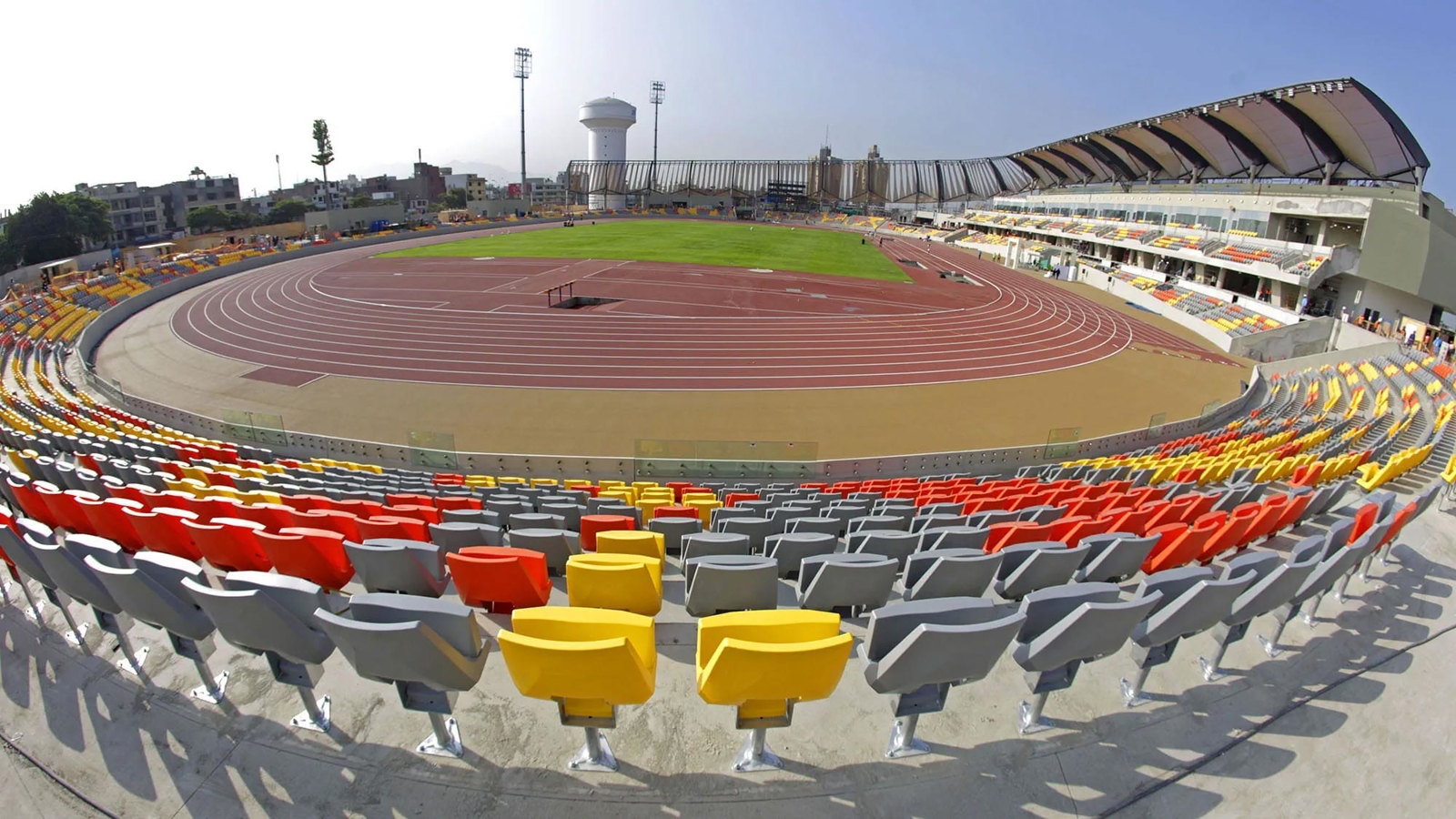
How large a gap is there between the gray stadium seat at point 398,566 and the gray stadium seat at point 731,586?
1935 mm

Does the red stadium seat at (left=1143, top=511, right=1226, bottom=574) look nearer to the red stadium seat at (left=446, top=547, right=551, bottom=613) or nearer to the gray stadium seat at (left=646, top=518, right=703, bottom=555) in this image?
the gray stadium seat at (left=646, top=518, right=703, bottom=555)

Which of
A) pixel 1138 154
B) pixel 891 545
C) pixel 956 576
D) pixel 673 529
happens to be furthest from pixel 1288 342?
pixel 1138 154

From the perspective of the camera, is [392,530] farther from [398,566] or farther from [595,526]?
[595,526]

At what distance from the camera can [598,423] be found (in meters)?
17.6

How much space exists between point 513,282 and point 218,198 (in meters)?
84.1

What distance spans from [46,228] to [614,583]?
7891 cm

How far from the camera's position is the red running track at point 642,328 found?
22781 mm

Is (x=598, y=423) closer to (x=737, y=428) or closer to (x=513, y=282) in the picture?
(x=737, y=428)

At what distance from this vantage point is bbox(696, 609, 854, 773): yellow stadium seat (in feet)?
10.0

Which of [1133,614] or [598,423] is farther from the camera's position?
[598,423]

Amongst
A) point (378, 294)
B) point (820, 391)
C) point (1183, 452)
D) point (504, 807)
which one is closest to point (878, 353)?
point (820, 391)

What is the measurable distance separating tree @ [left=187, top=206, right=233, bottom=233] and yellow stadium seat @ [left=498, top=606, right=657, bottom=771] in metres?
99.6

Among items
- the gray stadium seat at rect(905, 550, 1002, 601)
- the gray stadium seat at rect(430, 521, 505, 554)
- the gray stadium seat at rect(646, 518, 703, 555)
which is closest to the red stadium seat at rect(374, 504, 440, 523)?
the gray stadium seat at rect(430, 521, 505, 554)

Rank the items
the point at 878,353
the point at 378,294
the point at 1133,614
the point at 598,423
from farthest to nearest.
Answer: the point at 378,294
the point at 878,353
the point at 598,423
the point at 1133,614
